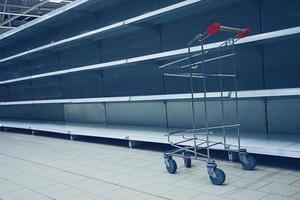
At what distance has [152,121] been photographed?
470 cm

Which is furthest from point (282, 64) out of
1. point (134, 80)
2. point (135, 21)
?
point (134, 80)

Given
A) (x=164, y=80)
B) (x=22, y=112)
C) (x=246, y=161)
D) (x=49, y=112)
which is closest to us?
(x=246, y=161)

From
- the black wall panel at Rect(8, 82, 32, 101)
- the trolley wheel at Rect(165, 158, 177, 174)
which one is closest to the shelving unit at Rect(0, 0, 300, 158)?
the trolley wheel at Rect(165, 158, 177, 174)

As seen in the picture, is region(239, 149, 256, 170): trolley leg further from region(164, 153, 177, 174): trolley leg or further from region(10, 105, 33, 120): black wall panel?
region(10, 105, 33, 120): black wall panel

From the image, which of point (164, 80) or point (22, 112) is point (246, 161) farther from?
point (22, 112)

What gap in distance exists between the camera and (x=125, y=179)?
285cm

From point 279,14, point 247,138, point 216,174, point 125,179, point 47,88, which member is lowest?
point 125,179

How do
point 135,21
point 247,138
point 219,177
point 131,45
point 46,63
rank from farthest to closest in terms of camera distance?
point 46,63, point 131,45, point 135,21, point 247,138, point 219,177

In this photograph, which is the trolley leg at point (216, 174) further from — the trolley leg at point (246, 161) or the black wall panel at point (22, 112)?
the black wall panel at point (22, 112)

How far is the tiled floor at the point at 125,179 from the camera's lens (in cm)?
231

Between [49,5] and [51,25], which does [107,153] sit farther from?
[49,5]

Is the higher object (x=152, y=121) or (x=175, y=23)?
(x=175, y=23)

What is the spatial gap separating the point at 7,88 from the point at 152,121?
5.83m

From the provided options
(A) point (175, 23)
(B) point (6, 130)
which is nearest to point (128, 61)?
(A) point (175, 23)
